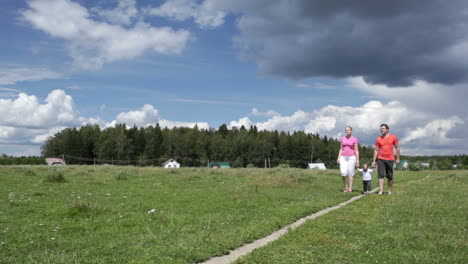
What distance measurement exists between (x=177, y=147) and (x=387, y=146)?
11891cm

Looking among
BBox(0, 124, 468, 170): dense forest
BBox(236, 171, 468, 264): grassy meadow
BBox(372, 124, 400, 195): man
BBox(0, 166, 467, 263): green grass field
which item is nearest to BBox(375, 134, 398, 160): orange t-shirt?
BBox(372, 124, 400, 195): man

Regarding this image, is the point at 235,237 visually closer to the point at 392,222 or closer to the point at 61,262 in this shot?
the point at 61,262

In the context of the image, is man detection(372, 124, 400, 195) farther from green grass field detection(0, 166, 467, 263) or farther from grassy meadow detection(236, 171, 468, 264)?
grassy meadow detection(236, 171, 468, 264)

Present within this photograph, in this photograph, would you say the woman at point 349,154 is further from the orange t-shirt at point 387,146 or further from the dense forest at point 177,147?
the dense forest at point 177,147

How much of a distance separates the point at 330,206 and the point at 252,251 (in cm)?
605

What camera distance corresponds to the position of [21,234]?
300 inches

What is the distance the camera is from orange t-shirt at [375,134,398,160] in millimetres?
13938

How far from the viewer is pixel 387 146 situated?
45.9ft

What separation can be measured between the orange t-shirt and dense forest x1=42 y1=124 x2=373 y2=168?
4043 inches

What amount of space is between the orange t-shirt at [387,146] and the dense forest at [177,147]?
103 m

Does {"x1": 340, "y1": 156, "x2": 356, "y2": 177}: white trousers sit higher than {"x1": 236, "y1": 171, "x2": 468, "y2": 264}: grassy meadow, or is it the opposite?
{"x1": 340, "y1": 156, "x2": 356, "y2": 177}: white trousers

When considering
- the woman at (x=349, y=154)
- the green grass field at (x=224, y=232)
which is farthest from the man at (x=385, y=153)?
the green grass field at (x=224, y=232)

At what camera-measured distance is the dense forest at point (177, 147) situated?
11588 cm

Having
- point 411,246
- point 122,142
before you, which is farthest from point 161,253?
point 122,142
